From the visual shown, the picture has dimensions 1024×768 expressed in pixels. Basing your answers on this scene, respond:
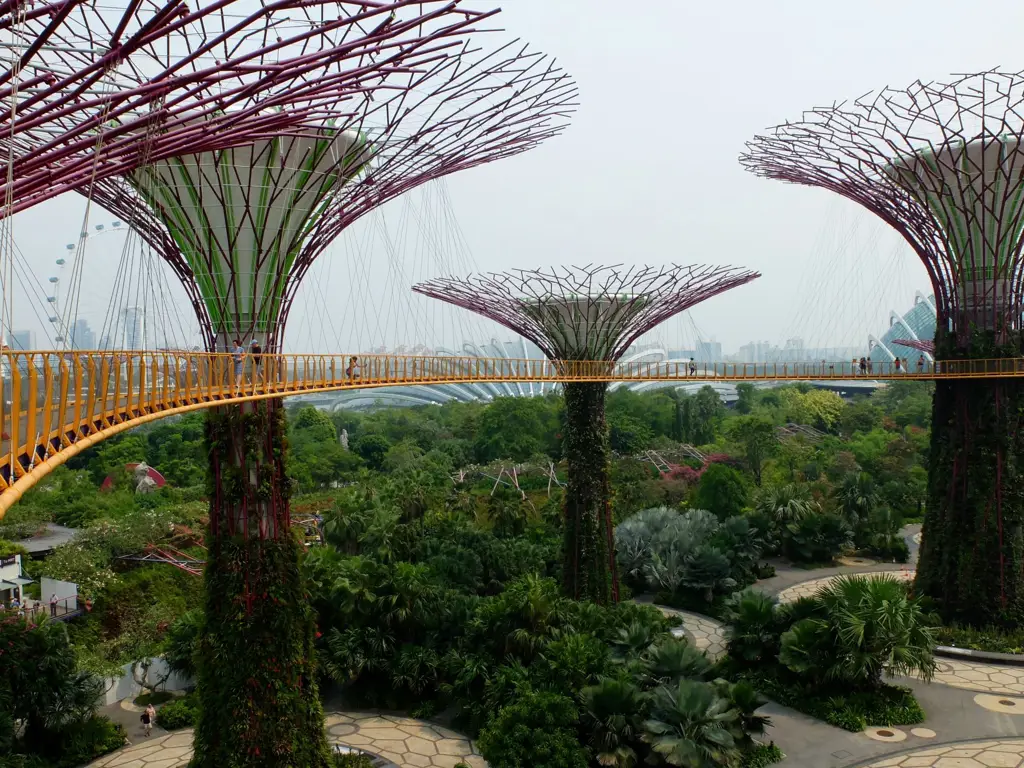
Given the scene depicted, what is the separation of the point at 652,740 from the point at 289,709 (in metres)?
5.75

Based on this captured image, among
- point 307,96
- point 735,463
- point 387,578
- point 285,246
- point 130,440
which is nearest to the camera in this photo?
point 307,96

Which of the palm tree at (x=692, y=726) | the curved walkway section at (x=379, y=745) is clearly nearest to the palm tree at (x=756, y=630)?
the palm tree at (x=692, y=726)

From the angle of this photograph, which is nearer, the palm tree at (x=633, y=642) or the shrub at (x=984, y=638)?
the palm tree at (x=633, y=642)

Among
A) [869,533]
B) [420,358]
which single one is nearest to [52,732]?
[420,358]

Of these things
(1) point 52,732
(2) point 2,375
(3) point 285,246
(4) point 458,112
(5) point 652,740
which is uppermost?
(4) point 458,112

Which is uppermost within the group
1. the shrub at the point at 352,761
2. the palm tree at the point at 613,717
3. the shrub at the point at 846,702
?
the palm tree at the point at 613,717

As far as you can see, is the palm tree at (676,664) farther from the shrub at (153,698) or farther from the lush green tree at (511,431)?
the lush green tree at (511,431)

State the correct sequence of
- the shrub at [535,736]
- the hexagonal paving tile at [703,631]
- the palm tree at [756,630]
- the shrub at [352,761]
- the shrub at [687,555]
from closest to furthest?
1. the shrub at [535,736]
2. the shrub at [352,761]
3. the palm tree at [756,630]
4. the hexagonal paving tile at [703,631]
5. the shrub at [687,555]

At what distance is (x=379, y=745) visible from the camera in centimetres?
1531

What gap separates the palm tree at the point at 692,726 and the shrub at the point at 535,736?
4.11 feet

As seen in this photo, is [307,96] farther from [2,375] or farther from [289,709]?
[289,709]

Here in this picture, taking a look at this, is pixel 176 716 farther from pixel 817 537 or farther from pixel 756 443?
pixel 756 443

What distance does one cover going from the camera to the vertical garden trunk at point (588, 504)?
20.1 m

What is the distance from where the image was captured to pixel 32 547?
98.2 ft
